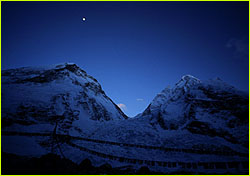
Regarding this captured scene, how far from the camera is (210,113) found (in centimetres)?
2892

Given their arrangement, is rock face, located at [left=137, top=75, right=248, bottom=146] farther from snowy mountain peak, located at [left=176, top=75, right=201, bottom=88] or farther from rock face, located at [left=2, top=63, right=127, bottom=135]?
rock face, located at [left=2, top=63, right=127, bottom=135]

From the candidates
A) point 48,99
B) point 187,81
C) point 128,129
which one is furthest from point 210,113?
point 48,99

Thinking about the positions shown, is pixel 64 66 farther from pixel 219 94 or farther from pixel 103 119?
pixel 219 94

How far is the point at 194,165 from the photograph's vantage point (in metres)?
16.9

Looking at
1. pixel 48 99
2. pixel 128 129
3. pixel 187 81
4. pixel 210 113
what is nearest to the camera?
pixel 210 113

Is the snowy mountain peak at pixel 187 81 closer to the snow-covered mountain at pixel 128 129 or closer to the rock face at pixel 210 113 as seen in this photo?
the snow-covered mountain at pixel 128 129

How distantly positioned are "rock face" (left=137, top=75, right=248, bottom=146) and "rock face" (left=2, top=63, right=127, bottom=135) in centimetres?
1899

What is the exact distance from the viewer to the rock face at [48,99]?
30344mm

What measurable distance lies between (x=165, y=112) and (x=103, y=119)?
1819 centimetres

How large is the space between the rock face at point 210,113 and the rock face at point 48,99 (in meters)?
19.0

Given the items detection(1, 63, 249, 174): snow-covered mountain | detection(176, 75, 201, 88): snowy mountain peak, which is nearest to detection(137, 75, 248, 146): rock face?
detection(1, 63, 249, 174): snow-covered mountain

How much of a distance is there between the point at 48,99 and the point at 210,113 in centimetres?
3895

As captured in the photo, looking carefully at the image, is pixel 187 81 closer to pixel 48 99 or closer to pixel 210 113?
pixel 210 113

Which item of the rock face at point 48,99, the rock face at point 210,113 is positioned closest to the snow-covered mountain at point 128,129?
the rock face at point 210,113
